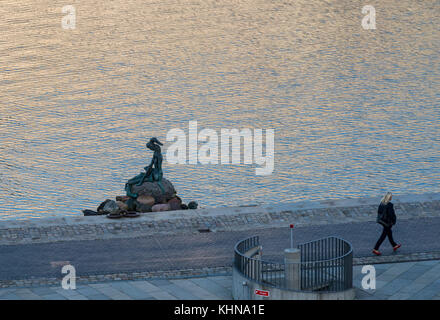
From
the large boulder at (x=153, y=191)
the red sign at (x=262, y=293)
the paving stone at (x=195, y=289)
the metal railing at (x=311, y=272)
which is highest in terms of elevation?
the large boulder at (x=153, y=191)

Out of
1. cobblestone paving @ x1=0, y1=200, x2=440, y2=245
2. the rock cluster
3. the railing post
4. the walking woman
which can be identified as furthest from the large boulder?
the railing post

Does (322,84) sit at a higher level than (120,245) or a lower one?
higher

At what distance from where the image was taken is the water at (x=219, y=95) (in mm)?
40875

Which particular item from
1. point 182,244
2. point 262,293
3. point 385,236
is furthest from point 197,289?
point 385,236

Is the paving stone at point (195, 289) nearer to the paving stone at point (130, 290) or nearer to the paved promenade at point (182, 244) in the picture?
the paved promenade at point (182, 244)

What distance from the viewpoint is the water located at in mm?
40875

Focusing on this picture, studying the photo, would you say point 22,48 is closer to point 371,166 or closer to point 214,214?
point 371,166

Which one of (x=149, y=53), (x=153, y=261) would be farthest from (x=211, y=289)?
(x=149, y=53)

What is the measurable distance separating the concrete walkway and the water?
14701 mm

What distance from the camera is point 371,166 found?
140 feet

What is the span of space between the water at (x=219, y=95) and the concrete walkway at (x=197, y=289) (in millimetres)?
14701

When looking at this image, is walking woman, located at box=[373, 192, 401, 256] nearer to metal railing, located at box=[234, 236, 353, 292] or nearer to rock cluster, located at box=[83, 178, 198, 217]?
metal railing, located at box=[234, 236, 353, 292]

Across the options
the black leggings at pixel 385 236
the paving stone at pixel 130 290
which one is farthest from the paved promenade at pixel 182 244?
the black leggings at pixel 385 236
